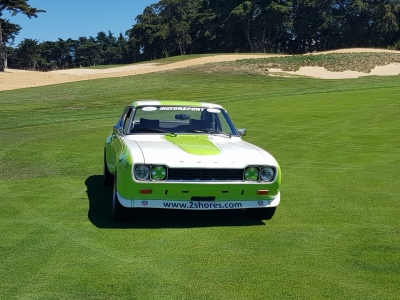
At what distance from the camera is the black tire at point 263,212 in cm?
719

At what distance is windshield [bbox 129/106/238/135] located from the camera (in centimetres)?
855

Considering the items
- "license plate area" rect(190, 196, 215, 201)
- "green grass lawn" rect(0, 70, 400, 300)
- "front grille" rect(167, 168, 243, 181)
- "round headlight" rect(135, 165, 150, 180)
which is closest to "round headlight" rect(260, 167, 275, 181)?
"front grille" rect(167, 168, 243, 181)

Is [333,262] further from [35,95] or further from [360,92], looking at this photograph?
[35,95]

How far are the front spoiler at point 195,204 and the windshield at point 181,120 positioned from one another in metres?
1.78

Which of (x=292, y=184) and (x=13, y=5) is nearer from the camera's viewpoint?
(x=292, y=184)

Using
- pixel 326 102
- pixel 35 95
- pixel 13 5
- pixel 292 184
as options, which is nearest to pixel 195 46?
pixel 13 5

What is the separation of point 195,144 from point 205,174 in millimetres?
815

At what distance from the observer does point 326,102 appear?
76.1 feet

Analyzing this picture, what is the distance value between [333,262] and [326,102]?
18.3 meters

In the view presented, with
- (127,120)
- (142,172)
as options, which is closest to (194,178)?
(142,172)

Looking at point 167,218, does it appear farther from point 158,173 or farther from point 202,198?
point 158,173

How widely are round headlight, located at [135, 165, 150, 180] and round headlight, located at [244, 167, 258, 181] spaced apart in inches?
44.0

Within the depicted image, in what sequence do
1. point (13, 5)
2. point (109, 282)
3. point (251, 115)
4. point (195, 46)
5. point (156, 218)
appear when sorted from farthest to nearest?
1. point (195, 46)
2. point (13, 5)
3. point (251, 115)
4. point (156, 218)
5. point (109, 282)

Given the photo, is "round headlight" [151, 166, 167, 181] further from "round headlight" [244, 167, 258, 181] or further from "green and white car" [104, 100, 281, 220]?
"round headlight" [244, 167, 258, 181]
